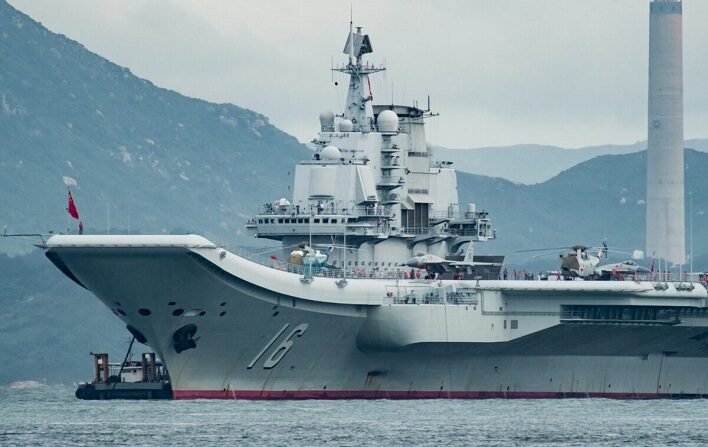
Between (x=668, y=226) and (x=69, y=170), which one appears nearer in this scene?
(x=668, y=226)

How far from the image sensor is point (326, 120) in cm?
6525

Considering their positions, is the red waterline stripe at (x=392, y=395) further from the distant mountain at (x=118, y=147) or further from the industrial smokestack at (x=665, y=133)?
the distant mountain at (x=118, y=147)

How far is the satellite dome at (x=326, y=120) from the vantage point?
214 ft

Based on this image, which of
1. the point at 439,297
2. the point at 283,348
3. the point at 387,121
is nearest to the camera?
the point at 283,348

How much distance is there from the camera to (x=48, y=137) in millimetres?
158125

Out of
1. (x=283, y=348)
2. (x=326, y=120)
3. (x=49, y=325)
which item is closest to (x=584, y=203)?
(x=49, y=325)

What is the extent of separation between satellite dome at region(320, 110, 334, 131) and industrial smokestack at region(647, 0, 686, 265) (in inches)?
2475

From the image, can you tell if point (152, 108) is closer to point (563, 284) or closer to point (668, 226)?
point (668, 226)

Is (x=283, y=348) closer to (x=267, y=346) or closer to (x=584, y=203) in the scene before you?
(x=267, y=346)

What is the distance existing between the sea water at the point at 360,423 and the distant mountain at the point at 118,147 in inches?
3145

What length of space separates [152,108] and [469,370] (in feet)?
401

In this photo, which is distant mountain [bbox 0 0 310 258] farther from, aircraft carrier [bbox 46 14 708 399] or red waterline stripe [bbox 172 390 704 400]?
red waterline stripe [bbox 172 390 704 400]

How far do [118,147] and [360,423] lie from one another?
117899 millimetres

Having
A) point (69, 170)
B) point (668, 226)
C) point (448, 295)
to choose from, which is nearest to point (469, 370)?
point (448, 295)
